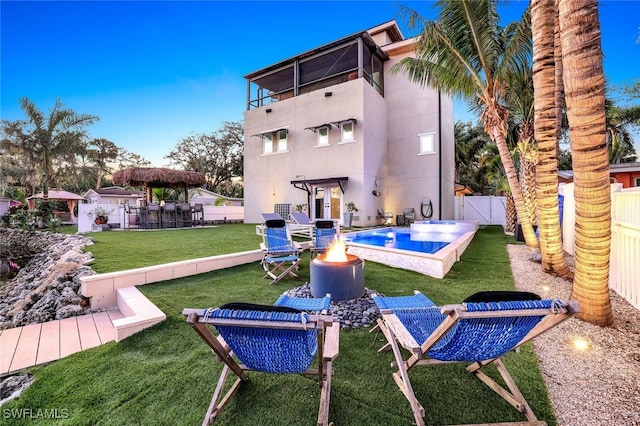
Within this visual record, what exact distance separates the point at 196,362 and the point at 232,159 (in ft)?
100

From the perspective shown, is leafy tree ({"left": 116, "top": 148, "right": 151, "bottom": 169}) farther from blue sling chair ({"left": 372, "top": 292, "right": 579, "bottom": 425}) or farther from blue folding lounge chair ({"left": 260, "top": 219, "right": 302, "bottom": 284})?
blue sling chair ({"left": 372, "top": 292, "right": 579, "bottom": 425})

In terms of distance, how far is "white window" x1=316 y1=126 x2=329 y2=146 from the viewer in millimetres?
15695

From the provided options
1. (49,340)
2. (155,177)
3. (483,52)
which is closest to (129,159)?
(155,177)

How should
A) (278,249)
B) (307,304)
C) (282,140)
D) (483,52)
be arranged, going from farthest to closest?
(282,140) < (483,52) < (278,249) < (307,304)

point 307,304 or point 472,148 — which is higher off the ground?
point 472,148

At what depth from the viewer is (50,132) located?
19.6 metres

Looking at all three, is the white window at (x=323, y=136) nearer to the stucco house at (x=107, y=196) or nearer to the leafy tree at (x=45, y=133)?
the leafy tree at (x=45, y=133)

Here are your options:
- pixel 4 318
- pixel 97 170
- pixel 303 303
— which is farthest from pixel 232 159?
pixel 303 303

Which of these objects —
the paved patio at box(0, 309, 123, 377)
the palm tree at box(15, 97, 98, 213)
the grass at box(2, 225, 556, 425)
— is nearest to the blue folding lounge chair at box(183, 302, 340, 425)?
the grass at box(2, 225, 556, 425)

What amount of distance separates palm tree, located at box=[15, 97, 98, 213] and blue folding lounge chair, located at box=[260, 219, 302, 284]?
21904mm

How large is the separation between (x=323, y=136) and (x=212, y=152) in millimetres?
19062

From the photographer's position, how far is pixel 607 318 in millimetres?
3068

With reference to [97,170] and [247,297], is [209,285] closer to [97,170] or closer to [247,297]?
[247,297]

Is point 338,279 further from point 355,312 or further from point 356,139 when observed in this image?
point 356,139
